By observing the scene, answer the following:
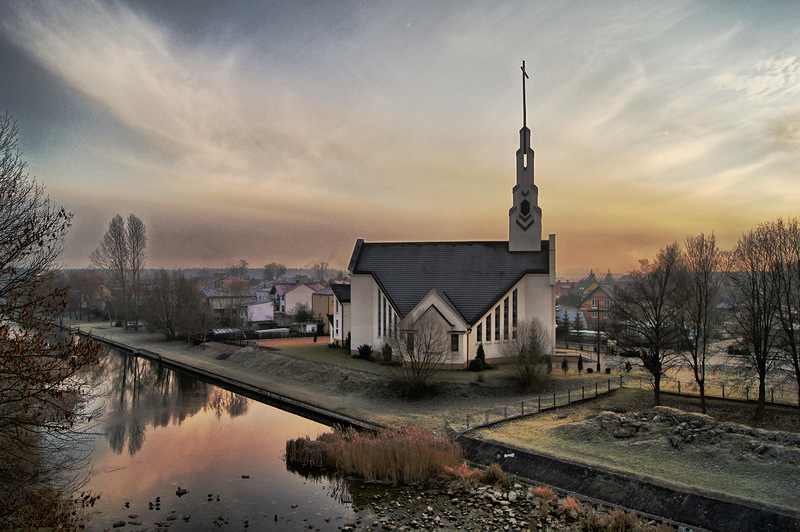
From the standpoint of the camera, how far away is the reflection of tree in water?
2325 centimetres

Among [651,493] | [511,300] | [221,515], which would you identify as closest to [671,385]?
[511,300]

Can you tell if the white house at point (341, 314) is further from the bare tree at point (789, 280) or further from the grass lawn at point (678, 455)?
the bare tree at point (789, 280)

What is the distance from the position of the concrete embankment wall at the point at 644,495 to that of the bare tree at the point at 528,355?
10321mm

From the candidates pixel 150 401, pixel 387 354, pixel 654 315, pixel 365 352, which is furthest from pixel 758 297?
pixel 150 401

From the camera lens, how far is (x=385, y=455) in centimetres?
1759

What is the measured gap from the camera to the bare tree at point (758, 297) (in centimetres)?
2083

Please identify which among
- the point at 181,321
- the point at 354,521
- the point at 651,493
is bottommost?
the point at 354,521

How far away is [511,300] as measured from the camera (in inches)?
1339

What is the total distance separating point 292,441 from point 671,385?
21.8m

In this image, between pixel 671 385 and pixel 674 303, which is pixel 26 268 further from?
pixel 671 385

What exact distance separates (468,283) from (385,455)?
18805mm

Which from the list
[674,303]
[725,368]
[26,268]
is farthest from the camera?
[725,368]

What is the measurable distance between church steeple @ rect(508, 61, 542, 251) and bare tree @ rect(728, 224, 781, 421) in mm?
15008

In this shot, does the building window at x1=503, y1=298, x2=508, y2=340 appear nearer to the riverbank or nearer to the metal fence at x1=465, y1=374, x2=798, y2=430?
the riverbank
